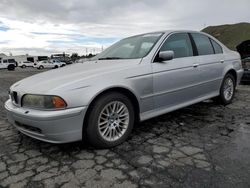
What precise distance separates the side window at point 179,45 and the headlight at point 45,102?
1872 millimetres

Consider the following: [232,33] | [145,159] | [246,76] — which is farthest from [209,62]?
[232,33]

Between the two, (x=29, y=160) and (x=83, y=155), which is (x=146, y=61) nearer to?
(x=83, y=155)

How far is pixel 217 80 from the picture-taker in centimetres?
501

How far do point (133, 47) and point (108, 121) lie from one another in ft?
4.90

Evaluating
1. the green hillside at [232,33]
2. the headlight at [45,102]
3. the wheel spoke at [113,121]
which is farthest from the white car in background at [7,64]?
the green hillside at [232,33]

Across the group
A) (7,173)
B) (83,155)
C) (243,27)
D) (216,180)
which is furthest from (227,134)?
(243,27)

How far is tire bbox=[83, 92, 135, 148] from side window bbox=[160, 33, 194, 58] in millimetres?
1204

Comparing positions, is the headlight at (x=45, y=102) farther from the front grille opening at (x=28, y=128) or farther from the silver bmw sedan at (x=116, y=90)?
the front grille opening at (x=28, y=128)

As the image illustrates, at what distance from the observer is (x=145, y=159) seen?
293cm

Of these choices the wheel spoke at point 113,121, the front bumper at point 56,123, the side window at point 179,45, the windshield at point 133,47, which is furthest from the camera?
the side window at point 179,45

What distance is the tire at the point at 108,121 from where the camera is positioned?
3.05 meters

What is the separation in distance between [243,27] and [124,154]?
3151 inches

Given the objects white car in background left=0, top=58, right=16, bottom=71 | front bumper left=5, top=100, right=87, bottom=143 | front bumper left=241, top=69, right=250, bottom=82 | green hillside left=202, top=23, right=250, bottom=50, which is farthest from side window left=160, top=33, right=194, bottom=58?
green hillside left=202, top=23, right=250, bottom=50

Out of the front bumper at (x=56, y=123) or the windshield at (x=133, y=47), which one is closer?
the front bumper at (x=56, y=123)
